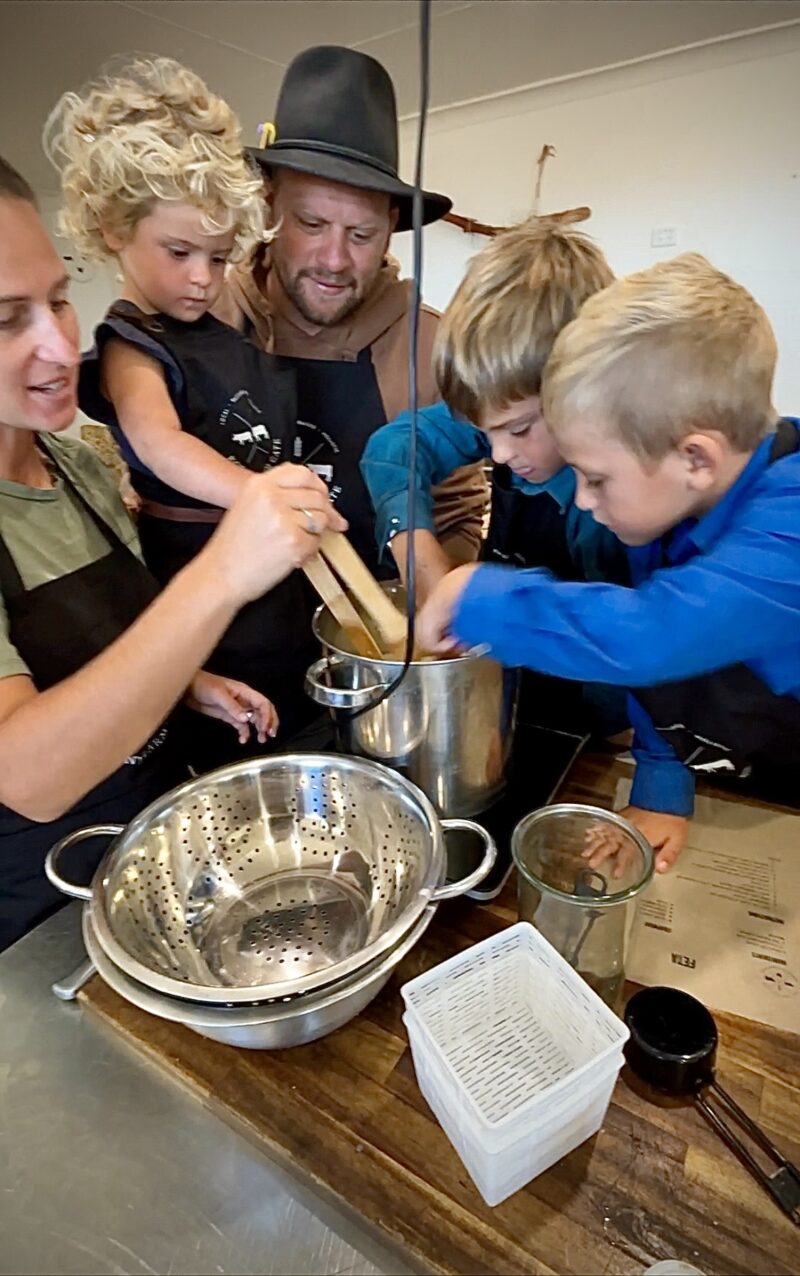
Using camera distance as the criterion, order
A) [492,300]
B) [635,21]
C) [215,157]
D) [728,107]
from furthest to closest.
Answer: [728,107]
[635,21]
[215,157]
[492,300]

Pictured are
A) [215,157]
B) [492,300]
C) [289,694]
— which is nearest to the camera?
[492,300]

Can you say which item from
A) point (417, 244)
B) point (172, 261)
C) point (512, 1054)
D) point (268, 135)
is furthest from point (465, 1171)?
point (268, 135)

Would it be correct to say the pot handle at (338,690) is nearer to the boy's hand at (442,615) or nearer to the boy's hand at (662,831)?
the boy's hand at (442,615)

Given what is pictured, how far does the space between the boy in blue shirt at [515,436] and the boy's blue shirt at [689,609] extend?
0.17 meters

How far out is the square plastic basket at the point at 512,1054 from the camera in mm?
406

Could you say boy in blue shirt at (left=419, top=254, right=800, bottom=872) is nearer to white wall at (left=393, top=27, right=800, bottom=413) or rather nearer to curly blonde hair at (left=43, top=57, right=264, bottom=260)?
curly blonde hair at (left=43, top=57, right=264, bottom=260)

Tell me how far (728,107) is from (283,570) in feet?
12.0

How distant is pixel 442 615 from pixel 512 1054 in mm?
340

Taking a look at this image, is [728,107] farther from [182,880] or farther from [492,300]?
[182,880]

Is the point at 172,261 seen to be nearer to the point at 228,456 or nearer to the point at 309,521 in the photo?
the point at 228,456

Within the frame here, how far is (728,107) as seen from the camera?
3.11 meters

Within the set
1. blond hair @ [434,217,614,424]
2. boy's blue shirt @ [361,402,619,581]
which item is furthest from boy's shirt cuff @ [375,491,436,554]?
blond hair @ [434,217,614,424]

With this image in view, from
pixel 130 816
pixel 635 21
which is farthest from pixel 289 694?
pixel 635 21

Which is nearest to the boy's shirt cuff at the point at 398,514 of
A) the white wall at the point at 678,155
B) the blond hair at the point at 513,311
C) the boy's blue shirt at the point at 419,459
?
the boy's blue shirt at the point at 419,459
